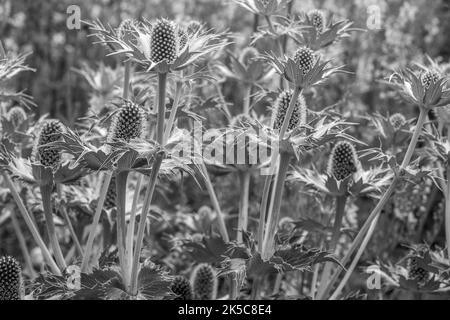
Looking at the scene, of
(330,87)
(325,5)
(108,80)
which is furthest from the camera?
(325,5)

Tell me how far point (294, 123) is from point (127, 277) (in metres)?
0.64

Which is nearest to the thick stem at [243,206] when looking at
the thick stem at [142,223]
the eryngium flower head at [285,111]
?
the eryngium flower head at [285,111]

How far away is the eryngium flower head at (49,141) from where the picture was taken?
1.78 m

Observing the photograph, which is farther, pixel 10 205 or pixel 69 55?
pixel 69 55

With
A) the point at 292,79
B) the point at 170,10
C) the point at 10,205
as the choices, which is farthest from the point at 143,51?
the point at 170,10

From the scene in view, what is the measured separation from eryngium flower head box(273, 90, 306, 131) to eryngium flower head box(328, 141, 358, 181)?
269 mm

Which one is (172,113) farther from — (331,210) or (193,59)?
(331,210)

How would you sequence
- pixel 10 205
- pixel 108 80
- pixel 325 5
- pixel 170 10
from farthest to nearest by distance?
pixel 170 10 → pixel 325 5 → pixel 108 80 → pixel 10 205

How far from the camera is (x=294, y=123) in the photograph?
1.82 m

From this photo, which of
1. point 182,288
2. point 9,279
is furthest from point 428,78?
point 9,279

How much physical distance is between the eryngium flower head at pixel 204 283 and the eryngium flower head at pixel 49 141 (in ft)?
2.32

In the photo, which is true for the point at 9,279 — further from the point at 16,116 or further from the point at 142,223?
the point at 16,116

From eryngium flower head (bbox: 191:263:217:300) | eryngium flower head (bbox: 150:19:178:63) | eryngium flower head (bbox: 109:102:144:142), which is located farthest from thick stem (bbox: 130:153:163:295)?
eryngium flower head (bbox: 191:263:217:300)

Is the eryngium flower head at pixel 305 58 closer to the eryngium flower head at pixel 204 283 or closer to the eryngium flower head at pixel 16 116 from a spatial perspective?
the eryngium flower head at pixel 204 283
